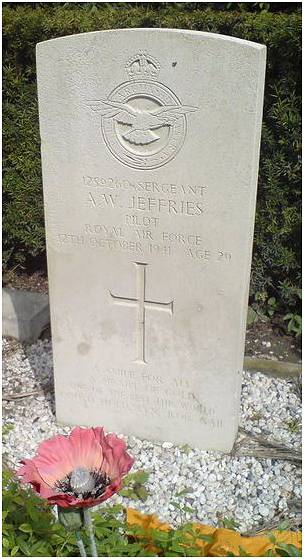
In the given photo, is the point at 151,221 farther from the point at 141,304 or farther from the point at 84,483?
the point at 84,483

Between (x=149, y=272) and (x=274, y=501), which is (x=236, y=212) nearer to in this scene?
(x=149, y=272)

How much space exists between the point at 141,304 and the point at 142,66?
996 millimetres

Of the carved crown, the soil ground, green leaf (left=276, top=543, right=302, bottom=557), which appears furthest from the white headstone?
the soil ground

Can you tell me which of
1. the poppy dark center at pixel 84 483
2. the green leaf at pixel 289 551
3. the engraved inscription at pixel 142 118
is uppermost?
the engraved inscription at pixel 142 118

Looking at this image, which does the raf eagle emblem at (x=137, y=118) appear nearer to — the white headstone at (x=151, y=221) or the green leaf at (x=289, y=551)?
the white headstone at (x=151, y=221)

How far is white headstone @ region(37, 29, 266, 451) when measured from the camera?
243 centimetres

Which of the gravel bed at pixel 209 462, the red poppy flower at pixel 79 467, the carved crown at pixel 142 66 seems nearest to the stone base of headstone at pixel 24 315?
the gravel bed at pixel 209 462

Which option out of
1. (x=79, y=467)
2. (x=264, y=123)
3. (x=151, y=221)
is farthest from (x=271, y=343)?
(x=79, y=467)

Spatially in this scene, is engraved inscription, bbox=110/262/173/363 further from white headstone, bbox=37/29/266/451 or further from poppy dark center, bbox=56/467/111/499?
poppy dark center, bbox=56/467/111/499

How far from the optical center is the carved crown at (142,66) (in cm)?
243

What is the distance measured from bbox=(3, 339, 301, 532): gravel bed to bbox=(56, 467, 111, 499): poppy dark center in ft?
2.77

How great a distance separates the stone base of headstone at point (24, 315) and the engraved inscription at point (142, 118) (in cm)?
180

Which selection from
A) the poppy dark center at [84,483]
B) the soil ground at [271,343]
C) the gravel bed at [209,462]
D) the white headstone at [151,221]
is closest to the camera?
the poppy dark center at [84,483]

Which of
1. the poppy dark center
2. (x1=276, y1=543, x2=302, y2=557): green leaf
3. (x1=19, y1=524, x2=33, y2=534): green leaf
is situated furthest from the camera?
(x1=19, y1=524, x2=33, y2=534): green leaf
